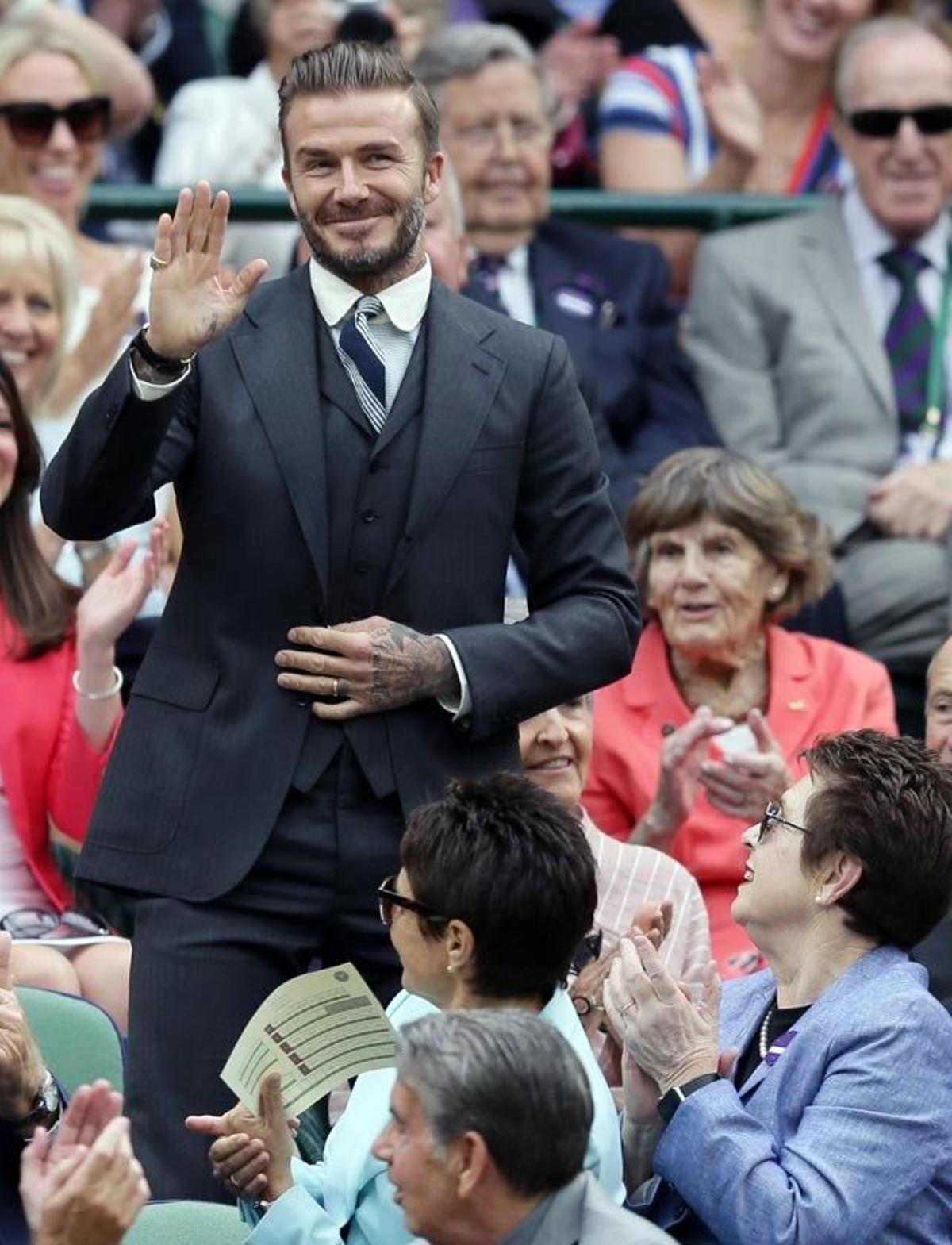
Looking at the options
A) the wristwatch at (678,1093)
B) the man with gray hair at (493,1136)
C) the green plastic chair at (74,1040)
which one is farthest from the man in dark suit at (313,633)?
the man with gray hair at (493,1136)

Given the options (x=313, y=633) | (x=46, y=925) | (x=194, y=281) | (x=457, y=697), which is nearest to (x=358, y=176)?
(x=194, y=281)

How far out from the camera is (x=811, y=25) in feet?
27.0

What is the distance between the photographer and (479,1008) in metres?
3.79

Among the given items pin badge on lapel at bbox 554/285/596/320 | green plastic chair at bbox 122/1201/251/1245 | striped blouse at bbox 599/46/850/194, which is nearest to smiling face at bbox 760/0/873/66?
striped blouse at bbox 599/46/850/194

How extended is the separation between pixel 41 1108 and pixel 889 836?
1310 millimetres

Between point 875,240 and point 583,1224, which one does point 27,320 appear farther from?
point 583,1224

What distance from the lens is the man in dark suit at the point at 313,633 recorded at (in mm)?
4246

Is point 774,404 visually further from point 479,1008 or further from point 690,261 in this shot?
point 479,1008

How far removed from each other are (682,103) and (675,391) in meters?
1.37

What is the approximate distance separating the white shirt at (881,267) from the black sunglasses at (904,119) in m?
0.18

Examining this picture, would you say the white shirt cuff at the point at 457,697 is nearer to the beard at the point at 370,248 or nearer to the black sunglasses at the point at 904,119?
the beard at the point at 370,248

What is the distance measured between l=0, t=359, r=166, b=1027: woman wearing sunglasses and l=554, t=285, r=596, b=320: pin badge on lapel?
1979 millimetres

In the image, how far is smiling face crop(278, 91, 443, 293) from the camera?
4270mm

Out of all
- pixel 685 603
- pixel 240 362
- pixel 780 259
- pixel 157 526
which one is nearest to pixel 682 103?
pixel 780 259
